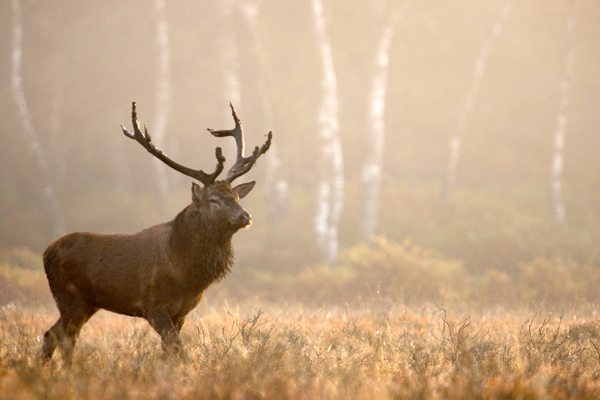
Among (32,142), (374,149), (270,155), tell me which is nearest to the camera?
(374,149)

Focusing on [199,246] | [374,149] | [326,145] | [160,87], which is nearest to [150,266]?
[199,246]

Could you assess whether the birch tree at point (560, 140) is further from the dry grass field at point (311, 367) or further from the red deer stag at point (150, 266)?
the red deer stag at point (150, 266)

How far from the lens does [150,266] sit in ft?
15.6

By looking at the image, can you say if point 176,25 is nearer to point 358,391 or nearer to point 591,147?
point 591,147

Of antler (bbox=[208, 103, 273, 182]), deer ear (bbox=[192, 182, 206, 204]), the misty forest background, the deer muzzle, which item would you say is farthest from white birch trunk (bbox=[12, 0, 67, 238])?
the deer muzzle

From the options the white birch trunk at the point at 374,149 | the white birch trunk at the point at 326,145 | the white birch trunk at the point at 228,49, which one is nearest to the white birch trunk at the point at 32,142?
the white birch trunk at the point at 228,49

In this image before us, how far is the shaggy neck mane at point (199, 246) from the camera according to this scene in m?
4.79

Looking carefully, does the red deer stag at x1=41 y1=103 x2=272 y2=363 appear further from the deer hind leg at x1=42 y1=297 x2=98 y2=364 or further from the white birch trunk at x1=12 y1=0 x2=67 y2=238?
the white birch trunk at x1=12 y1=0 x2=67 y2=238

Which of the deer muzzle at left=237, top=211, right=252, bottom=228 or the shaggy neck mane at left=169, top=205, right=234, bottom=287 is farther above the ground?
the deer muzzle at left=237, top=211, right=252, bottom=228

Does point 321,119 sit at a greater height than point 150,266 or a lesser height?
greater

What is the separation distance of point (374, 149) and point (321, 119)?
2.02 m

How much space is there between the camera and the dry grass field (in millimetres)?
3381

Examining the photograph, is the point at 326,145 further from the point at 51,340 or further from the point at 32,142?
the point at 51,340

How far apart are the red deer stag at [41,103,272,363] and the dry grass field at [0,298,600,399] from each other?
0.34 metres
